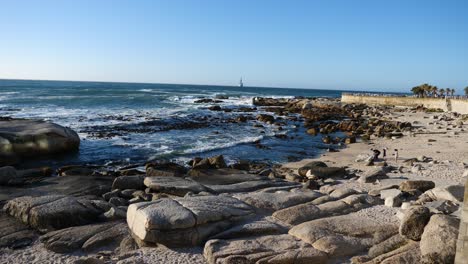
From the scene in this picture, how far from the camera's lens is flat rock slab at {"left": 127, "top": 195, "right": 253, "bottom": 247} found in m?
9.34

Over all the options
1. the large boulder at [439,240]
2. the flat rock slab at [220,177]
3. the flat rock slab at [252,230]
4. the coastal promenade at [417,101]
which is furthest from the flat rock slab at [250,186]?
the coastal promenade at [417,101]

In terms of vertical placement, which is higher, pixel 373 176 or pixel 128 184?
pixel 373 176

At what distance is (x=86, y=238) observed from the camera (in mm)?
9703

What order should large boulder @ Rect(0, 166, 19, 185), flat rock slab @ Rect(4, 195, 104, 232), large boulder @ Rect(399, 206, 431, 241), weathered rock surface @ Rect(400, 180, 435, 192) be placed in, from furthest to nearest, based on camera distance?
large boulder @ Rect(0, 166, 19, 185), weathered rock surface @ Rect(400, 180, 435, 192), flat rock slab @ Rect(4, 195, 104, 232), large boulder @ Rect(399, 206, 431, 241)

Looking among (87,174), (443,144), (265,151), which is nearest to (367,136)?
(443,144)

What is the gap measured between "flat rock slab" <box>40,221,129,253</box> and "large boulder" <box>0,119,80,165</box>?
13126 mm

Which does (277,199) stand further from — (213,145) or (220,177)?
(213,145)

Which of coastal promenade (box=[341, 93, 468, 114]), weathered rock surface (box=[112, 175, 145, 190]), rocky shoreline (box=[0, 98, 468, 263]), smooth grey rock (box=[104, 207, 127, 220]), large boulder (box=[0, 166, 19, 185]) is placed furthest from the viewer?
coastal promenade (box=[341, 93, 468, 114])

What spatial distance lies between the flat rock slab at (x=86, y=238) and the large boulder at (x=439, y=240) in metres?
7.31

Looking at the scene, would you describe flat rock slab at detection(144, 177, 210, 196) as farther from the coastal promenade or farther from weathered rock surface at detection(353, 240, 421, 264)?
the coastal promenade

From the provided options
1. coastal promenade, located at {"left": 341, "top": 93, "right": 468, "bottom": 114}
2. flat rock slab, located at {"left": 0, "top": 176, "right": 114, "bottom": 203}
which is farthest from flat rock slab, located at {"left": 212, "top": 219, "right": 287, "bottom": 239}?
A: coastal promenade, located at {"left": 341, "top": 93, "right": 468, "bottom": 114}

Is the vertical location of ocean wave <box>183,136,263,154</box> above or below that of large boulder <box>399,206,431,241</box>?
below

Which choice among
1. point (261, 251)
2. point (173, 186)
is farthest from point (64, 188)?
point (261, 251)

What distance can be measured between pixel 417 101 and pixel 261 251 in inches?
2390
